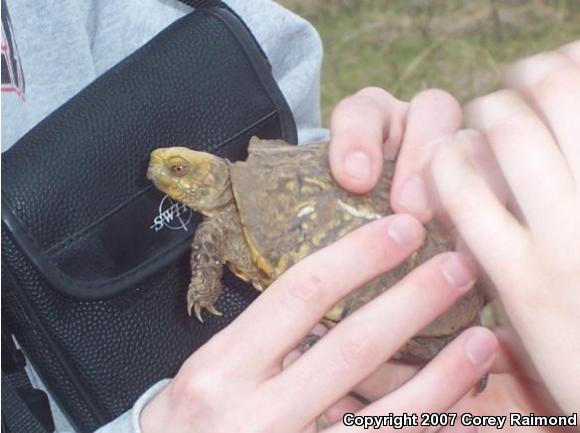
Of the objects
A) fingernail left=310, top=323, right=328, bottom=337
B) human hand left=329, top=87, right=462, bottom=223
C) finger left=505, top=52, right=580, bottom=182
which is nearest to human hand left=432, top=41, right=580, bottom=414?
finger left=505, top=52, right=580, bottom=182

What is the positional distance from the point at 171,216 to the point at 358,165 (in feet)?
0.82

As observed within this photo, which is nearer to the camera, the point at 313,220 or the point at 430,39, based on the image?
the point at 313,220

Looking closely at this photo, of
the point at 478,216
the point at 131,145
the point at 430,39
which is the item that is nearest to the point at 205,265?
the point at 131,145

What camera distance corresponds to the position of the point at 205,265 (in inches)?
33.7

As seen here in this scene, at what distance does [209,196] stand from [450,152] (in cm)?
27

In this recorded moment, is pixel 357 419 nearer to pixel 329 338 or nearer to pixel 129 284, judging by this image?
pixel 329 338

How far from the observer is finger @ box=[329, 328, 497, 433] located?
0.75 metres

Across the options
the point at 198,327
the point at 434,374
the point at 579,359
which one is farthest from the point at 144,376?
the point at 579,359

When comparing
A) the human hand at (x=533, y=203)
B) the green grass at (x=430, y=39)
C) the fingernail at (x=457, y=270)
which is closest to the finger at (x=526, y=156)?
the human hand at (x=533, y=203)

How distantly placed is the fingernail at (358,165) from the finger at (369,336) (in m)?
0.09

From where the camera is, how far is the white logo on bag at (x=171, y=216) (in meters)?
0.95

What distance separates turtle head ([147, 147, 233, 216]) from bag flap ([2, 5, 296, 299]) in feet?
0.18

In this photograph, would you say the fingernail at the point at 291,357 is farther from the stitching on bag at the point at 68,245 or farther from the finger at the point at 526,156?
the finger at the point at 526,156

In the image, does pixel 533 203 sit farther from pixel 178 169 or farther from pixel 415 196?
pixel 178 169
